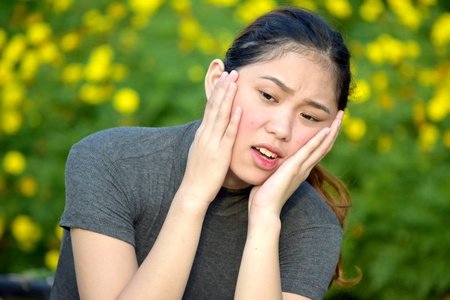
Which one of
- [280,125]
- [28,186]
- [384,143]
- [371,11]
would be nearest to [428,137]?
[384,143]

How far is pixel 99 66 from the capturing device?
436 cm

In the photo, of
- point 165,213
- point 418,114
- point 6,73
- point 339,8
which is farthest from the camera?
point 339,8

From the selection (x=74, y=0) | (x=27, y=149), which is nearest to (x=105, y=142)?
(x=27, y=149)

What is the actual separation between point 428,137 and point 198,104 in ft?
4.53

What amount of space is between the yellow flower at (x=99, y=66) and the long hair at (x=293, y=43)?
82.1 inches

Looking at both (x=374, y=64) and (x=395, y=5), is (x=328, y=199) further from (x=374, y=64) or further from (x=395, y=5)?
(x=395, y=5)

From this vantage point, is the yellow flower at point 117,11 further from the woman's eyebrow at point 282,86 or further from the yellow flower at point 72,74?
the woman's eyebrow at point 282,86

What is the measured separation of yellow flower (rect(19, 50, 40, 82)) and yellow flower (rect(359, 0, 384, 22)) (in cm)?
228

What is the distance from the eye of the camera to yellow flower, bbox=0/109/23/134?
457cm

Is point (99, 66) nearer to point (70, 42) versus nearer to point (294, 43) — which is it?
point (70, 42)

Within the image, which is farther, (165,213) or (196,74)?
(196,74)

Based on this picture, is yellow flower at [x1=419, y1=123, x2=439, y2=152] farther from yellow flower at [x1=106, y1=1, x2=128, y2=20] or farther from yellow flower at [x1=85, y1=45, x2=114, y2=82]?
yellow flower at [x1=106, y1=1, x2=128, y2=20]

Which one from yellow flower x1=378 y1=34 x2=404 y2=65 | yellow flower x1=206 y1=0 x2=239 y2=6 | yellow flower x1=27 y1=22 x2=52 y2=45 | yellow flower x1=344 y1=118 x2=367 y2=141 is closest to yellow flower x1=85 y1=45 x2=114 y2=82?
yellow flower x1=27 y1=22 x2=52 y2=45

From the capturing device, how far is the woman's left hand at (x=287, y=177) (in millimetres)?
2266
